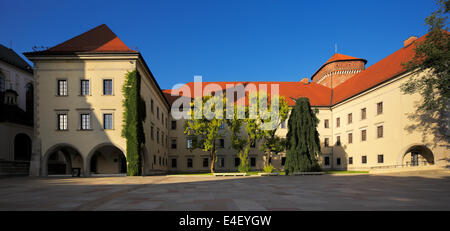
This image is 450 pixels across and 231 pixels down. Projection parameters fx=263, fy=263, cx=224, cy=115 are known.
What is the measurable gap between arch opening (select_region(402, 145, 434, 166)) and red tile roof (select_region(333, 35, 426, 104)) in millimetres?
8278

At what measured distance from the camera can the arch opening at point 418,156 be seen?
27756mm

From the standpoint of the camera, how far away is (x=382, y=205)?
22.5ft

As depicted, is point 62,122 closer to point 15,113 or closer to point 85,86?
point 85,86

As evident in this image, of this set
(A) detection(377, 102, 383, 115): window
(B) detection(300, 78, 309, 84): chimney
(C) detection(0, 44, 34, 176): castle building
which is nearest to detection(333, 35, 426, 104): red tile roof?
(A) detection(377, 102, 383, 115): window

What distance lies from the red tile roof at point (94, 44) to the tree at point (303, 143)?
17553mm

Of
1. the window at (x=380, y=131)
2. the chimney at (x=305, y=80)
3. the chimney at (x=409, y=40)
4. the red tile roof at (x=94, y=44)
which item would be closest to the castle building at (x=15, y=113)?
the red tile roof at (x=94, y=44)

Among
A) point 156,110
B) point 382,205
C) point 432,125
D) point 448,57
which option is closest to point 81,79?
point 156,110

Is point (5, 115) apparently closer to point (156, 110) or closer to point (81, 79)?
point (81, 79)

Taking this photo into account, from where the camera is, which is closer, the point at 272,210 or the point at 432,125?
the point at 272,210

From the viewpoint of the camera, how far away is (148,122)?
1113 inches

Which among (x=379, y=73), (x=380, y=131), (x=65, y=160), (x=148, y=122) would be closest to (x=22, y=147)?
(x=65, y=160)

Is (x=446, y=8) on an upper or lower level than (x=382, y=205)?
upper

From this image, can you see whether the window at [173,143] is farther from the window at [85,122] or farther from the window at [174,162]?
the window at [85,122]

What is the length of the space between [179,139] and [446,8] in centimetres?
3523
